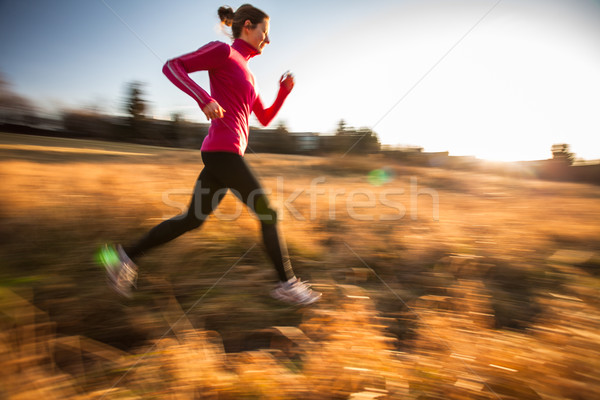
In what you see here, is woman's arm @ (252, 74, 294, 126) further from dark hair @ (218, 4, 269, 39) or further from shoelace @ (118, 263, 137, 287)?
shoelace @ (118, 263, 137, 287)

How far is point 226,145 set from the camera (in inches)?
74.5

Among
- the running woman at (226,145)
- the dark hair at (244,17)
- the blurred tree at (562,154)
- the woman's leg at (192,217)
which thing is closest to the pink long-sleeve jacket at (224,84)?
the running woman at (226,145)

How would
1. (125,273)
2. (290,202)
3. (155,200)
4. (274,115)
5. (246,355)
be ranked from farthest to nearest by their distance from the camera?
(290,202) → (155,200) → (274,115) → (125,273) → (246,355)

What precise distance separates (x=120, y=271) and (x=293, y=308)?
3.93 ft

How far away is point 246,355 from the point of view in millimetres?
1622

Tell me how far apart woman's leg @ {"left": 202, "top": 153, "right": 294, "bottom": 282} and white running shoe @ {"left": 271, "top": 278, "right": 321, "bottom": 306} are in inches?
7.1

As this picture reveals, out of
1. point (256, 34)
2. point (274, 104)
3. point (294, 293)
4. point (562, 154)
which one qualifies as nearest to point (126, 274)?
point (294, 293)

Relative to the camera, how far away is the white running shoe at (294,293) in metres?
2.16

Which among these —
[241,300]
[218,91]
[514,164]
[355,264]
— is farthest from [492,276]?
[514,164]

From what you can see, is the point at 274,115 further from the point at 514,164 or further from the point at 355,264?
the point at 514,164

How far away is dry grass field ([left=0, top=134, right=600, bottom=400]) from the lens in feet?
4.63

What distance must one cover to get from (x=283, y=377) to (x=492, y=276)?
7.53 ft

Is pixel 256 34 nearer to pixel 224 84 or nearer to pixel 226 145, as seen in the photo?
pixel 224 84

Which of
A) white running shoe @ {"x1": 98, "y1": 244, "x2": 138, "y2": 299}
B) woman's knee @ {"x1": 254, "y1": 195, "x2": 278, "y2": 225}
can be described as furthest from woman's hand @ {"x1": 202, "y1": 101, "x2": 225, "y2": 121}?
white running shoe @ {"x1": 98, "y1": 244, "x2": 138, "y2": 299}
